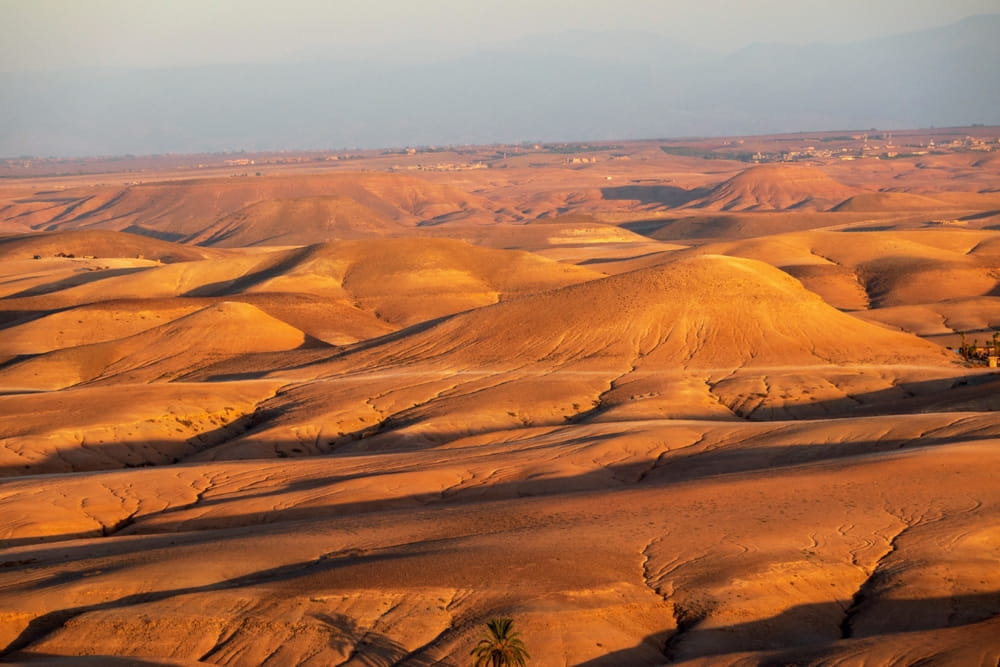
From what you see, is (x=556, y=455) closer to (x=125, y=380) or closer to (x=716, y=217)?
(x=125, y=380)

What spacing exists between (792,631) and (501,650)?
5.36m

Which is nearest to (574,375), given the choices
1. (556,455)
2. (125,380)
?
(556,455)

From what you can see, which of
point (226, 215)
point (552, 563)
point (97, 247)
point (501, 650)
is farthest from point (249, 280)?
point (226, 215)

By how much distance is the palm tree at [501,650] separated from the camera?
19.0 metres

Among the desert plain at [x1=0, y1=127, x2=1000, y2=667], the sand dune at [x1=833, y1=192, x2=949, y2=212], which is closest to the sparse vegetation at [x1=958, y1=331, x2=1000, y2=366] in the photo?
the desert plain at [x1=0, y1=127, x2=1000, y2=667]

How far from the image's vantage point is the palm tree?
62.5 feet

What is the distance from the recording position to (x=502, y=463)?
116ft

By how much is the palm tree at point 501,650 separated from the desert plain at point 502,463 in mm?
620

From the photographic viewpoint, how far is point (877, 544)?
24.1 metres

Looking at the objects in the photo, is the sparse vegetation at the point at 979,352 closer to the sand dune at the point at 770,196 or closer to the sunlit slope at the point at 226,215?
the sunlit slope at the point at 226,215

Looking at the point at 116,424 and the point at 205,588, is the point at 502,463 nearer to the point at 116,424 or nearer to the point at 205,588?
the point at 205,588

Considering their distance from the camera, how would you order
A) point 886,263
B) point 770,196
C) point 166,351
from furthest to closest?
point 770,196 → point 886,263 → point 166,351

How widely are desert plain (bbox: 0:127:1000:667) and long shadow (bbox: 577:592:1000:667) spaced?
0.07 metres

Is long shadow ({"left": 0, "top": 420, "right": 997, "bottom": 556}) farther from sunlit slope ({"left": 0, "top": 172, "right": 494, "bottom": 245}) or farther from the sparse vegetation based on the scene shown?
sunlit slope ({"left": 0, "top": 172, "right": 494, "bottom": 245})
